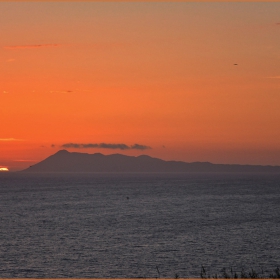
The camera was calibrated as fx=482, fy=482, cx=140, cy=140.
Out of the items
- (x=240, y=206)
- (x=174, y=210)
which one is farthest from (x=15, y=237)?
(x=240, y=206)

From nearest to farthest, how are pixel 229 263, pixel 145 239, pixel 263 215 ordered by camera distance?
pixel 229 263 → pixel 145 239 → pixel 263 215

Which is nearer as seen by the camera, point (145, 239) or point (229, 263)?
point (229, 263)

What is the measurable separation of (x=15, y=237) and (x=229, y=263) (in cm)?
4439

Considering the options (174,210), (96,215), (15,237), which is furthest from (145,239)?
(174,210)

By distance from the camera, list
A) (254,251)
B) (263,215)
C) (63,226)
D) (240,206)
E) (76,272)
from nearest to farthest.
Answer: (76,272) < (254,251) < (63,226) < (263,215) < (240,206)

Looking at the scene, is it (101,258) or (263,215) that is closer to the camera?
(101,258)

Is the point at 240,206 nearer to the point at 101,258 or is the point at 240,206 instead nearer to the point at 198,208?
the point at 198,208

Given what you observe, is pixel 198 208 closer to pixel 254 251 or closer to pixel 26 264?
pixel 254 251

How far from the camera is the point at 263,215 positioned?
13188cm

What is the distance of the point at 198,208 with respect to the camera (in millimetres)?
150625

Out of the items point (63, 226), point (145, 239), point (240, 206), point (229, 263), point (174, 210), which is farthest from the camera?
point (240, 206)

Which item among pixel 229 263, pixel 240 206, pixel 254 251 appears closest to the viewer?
pixel 229 263

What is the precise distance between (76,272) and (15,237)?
32.9m

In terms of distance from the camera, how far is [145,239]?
90.1 m
